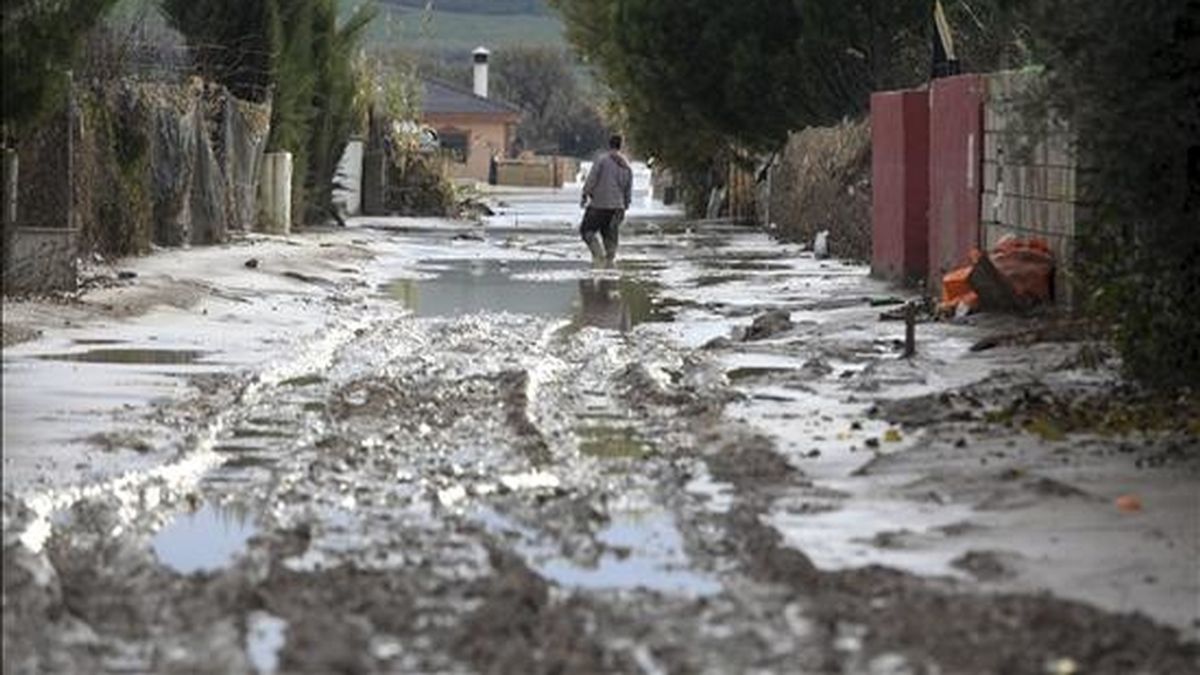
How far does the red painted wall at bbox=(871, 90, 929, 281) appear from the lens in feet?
91.4

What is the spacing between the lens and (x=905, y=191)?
28.2 m

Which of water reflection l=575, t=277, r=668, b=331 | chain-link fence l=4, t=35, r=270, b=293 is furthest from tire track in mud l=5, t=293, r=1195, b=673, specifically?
chain-link fence l=4, t=35, r=270, b=293

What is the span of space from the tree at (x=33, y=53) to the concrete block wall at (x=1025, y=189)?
592 cm

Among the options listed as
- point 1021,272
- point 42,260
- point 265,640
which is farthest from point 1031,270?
point 265,640

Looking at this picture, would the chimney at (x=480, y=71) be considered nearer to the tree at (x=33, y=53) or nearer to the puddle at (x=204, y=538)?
the tree at (x=33, y=53)

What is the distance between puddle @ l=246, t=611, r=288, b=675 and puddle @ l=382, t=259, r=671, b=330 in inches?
538

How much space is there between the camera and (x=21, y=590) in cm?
898

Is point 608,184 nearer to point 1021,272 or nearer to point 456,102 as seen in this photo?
point 1021,272

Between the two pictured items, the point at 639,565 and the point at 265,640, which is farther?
the point at 639,565

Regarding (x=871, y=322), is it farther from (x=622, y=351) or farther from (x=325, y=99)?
(x=325, y=99)

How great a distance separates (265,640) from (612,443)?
5666mm

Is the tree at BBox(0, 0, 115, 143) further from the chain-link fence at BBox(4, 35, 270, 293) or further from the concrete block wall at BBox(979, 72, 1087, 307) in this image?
the concrete block wall at BBox(979, 72, 1087, 307)

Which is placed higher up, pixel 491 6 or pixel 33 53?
pixel 491 6

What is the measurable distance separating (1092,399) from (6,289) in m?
9.60
